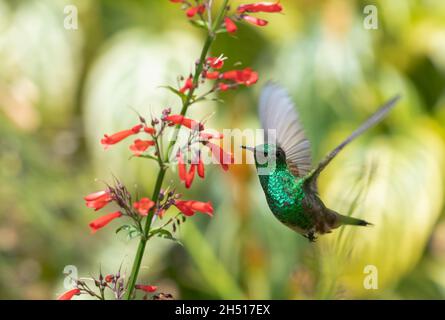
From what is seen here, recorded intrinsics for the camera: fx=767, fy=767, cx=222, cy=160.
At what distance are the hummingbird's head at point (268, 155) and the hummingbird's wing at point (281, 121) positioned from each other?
13 mm

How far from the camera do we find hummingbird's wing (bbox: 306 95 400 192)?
48.0 inches

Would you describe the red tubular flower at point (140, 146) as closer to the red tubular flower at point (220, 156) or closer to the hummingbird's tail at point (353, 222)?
the red tubular flower at point (220, 156)

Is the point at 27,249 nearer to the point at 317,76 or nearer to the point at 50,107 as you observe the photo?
the point at 50,107

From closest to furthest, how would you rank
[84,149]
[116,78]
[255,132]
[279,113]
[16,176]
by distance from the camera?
[279,113] < [16,176] < [255,132] < [116,78] < [84,149]

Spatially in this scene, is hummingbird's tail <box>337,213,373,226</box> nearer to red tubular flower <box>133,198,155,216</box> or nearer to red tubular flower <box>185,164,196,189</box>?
red tubular flower <box>185,164,196,189</box>

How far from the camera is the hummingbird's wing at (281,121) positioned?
4.35ft

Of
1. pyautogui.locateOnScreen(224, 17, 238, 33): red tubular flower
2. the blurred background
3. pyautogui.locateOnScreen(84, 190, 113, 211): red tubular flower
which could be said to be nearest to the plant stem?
pyautogui.locateOnScreen(224, 17, 238, 33): red tubular flower

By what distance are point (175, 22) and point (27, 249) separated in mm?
1408

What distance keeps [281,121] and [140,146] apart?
381 millimetres

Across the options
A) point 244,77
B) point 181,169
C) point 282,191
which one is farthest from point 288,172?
point 181,169

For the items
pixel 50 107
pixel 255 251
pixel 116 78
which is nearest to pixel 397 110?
pixel 255 251

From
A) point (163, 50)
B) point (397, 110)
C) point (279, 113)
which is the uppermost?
point (163, 50)

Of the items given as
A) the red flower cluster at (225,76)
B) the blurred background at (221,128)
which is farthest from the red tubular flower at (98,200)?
the blurred background at (221,128)
